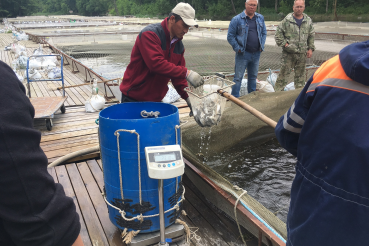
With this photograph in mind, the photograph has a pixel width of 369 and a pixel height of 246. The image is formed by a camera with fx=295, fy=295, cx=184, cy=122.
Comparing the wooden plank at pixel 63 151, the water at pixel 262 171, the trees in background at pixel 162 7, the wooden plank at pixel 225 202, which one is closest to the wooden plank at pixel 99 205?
the wooden plank at pixel 63 151

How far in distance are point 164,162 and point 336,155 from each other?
876mm

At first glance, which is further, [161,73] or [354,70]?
[161,73]

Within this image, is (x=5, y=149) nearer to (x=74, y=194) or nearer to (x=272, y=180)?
(x=74, y=194)

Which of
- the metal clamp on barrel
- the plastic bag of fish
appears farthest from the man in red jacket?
the metal clamp on barrel

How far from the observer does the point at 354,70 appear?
0.84 m

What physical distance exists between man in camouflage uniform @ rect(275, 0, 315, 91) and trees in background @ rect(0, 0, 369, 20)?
2947cm

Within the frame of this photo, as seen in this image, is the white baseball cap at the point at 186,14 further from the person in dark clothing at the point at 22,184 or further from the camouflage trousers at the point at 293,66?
the camouflage trousers at the point at 293,66

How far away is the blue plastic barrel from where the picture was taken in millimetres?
1724

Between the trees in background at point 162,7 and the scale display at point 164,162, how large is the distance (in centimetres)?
3409

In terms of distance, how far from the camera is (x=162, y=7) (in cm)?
6156

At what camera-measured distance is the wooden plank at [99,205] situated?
6.86ft

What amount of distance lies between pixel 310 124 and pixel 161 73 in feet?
4.87

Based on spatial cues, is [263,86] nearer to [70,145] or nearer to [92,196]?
[70,145]

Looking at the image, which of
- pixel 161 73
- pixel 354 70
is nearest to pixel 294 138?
pixel 354 70
